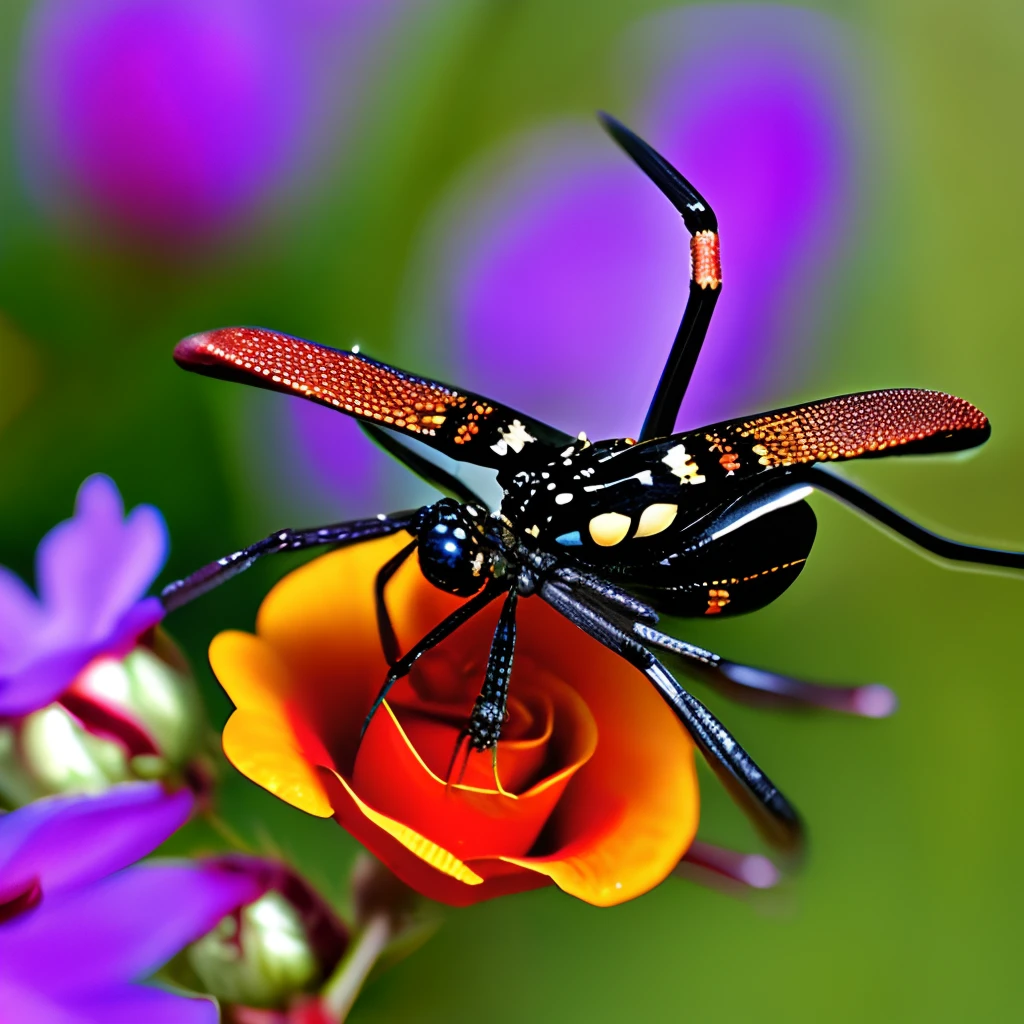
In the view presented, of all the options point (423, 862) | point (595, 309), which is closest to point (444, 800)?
point (423, 862)

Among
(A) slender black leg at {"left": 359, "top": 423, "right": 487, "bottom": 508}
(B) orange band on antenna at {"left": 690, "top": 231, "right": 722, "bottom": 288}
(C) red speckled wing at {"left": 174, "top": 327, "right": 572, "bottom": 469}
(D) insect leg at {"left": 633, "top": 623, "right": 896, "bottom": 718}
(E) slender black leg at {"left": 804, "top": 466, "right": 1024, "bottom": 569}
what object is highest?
(B) orange band on antenna at {"left": 690, "top": 231, "right": 722, "bottom": 288}

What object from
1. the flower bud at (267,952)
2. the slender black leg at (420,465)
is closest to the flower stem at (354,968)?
the flower bud at (267,952)

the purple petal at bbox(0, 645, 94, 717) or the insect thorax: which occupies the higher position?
the insect thorax

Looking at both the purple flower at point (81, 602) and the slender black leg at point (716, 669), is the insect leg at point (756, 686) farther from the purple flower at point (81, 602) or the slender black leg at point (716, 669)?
the purple flower at point (81, 602)

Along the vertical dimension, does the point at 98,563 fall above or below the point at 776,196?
below

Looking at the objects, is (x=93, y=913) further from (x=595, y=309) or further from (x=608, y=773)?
(x=595, y=309)

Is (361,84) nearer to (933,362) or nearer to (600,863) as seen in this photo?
(933,362)

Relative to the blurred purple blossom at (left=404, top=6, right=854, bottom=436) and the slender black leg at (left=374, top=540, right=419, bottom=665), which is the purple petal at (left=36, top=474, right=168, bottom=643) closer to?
the slender black leg at (left=374, top=540, right=419, bottom=665)

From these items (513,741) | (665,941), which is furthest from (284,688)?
(665,941)

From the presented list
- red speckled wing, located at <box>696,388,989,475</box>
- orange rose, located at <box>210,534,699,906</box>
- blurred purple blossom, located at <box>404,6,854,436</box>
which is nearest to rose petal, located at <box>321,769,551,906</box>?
orange rose, located at <box>210,534,699,906</box>
